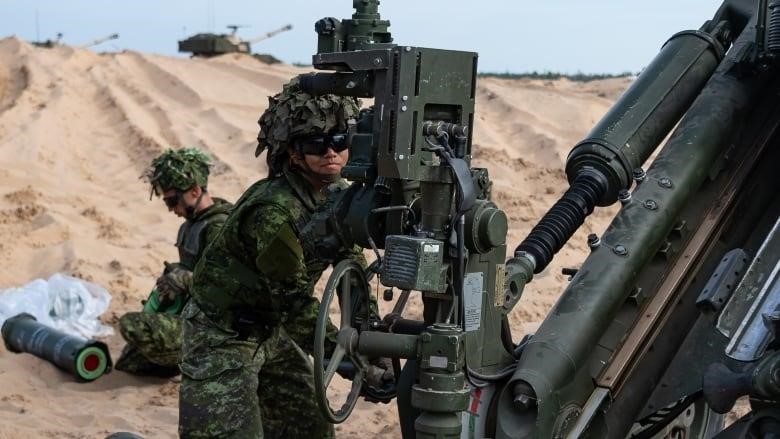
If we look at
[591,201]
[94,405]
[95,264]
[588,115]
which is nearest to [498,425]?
[591,201]

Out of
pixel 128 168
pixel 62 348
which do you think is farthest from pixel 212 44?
pixel 62 348

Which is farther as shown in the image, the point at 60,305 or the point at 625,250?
the point at 60,305

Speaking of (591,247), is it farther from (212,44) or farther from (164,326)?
(212,44)

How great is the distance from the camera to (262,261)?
4.57m

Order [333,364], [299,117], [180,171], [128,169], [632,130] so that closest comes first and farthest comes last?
[333,364] < [299,117] < [632,130] < [180,171] < [128,169]

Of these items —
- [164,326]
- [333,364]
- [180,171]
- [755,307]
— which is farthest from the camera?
[164,326]

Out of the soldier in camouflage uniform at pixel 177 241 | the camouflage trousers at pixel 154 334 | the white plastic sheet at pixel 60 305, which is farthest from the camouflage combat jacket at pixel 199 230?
the white plastic sheet at pixel 60 305

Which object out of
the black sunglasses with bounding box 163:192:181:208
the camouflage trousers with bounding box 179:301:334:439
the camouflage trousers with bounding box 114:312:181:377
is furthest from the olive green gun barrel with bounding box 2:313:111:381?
the camouflage trousers with bounding box 179:301:334:439

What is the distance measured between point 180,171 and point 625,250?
129 inches

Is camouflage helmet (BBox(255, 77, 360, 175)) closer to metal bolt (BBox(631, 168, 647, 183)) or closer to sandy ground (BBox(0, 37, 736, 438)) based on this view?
metal bolt (BBox(631, 168, 647, 183))

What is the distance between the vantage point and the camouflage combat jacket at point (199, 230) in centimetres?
707

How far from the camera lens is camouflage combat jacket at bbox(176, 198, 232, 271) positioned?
7.07 m

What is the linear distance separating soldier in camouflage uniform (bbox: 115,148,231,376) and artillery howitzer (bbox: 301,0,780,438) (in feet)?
8.83

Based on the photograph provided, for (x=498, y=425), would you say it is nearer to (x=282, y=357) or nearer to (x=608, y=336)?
(x=608, y=336)
